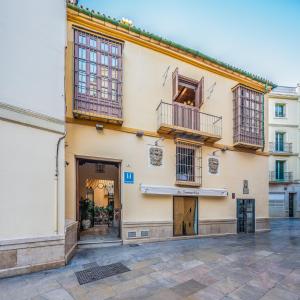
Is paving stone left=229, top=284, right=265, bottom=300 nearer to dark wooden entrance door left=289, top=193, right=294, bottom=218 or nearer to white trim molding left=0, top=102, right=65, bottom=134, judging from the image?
white trim molding left=0, top=102, right=65, bottom=134

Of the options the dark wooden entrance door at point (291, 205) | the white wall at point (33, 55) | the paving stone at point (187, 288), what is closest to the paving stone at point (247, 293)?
the paving stone at point (187, 288)

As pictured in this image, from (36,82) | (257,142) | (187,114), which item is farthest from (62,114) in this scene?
(257,142)

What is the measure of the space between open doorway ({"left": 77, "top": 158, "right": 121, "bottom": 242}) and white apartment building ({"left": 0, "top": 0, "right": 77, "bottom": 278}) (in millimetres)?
2631

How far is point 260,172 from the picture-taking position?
449 inches


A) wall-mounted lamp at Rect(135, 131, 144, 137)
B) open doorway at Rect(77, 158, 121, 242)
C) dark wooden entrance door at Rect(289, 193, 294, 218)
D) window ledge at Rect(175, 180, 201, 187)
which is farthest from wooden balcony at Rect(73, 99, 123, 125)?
dark wooden entrance door at Rect(289, 193, 294, 218)

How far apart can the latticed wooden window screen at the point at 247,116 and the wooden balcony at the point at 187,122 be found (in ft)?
3.85

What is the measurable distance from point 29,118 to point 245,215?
34.8 feet

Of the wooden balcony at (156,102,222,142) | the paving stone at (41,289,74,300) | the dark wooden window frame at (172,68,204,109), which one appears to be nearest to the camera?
the paving stone at (41,289,74,300)

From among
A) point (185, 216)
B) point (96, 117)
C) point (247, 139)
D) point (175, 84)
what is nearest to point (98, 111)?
point (96, 117)

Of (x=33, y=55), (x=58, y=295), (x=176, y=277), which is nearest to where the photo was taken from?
(x=58, y=295)

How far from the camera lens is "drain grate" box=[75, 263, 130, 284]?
14.8 feet

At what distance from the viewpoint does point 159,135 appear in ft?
28.7

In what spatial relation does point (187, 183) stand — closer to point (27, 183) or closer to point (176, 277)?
point (176, 277)

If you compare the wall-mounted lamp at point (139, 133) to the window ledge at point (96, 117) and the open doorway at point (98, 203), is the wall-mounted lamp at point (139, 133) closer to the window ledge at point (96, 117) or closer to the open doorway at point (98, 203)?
the window ledge at point (96, 117)
